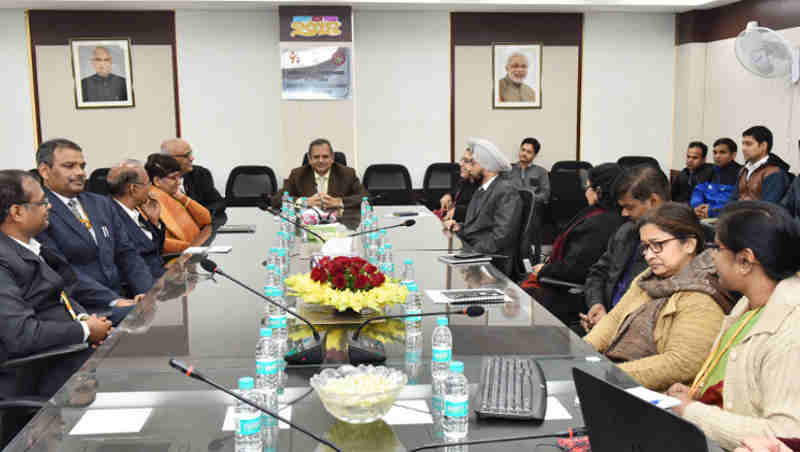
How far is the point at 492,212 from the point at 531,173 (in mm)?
3494

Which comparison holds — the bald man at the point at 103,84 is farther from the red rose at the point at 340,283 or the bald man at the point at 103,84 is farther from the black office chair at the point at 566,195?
the red rose at the point at 340,283

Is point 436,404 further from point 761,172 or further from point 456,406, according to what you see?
point 761,172

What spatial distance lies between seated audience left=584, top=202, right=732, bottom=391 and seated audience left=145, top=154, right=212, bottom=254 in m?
2.75

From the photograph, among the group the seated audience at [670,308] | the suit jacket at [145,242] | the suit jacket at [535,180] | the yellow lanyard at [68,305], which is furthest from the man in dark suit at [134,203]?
the suit jacket at [535,180]

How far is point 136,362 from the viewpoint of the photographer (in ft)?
6.28

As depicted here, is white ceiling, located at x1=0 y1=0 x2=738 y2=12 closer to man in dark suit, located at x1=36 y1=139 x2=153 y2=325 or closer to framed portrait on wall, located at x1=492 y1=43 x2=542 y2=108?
framed portrait on wall, located at x1=492 y1=43 x2=542 y2=108

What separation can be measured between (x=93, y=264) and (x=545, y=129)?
6.08 meters

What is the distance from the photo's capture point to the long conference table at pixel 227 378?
4.70 feet

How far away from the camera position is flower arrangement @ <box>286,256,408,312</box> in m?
2.21

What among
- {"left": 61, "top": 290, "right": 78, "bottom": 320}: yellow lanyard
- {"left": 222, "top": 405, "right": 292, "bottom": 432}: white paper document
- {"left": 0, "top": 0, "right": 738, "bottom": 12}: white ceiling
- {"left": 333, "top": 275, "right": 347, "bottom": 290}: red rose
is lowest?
{"left": 61, "top": 290, "right": 78, "bottom": 320}: yellow lanyard

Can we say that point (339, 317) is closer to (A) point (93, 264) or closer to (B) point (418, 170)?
(A) point (93, 264)

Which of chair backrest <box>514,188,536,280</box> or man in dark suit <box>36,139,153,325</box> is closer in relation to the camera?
man in dark suit <box>36,139,153,325</box>

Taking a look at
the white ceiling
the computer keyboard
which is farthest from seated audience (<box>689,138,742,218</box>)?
the computer keyboard

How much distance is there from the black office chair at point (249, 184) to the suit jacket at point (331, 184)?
1.80 metres
